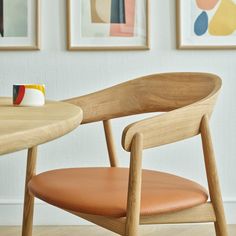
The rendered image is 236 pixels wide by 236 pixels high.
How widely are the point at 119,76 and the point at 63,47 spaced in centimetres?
31

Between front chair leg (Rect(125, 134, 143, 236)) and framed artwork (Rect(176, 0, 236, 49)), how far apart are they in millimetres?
1209

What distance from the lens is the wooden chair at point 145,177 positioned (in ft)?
3.54

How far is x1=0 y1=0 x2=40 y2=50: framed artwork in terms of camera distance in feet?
7.09

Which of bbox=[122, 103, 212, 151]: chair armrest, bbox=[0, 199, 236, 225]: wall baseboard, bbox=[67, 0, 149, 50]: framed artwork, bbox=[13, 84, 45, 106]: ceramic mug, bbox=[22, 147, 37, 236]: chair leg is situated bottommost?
bbox=[0, 199, 236, 225]: wall baseboard

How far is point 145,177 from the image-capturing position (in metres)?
1.45

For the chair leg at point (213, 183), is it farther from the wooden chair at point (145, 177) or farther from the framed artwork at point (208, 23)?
the framed artwork at point (208, 23)

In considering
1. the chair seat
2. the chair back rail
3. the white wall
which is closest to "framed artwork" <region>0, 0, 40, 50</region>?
the white wall

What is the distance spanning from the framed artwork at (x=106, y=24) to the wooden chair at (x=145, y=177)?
570 mm

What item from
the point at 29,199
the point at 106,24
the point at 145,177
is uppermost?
the point at 106,24

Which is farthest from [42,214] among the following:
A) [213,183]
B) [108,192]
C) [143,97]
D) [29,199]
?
[213,183]

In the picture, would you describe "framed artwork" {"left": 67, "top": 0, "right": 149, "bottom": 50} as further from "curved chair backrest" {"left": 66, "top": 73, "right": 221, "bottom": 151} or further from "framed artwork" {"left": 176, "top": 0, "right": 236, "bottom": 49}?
"curved chair backrest" {"left": 66, "top": 73, "right": 221, "bottom": 151}

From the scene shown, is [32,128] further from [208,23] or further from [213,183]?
[208,23]

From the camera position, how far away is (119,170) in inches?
61.0

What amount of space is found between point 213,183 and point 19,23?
52.9 inches
